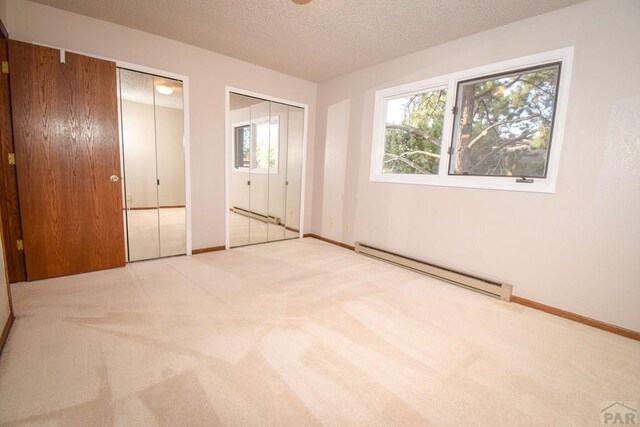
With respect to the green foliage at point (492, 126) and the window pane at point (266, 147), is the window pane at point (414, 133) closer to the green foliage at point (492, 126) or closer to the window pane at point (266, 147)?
the green foliage at point (492, 126)

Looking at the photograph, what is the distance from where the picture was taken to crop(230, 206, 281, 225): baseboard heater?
13.9ft

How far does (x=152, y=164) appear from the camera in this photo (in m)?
→ 3.45

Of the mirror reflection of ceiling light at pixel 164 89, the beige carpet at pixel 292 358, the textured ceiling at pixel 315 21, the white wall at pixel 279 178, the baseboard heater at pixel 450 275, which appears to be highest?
the textured ceiling at pixel 315 21

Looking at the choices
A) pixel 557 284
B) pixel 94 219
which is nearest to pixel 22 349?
pixel 94 219

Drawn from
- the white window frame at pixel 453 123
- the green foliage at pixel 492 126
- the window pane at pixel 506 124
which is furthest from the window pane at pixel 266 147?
the window pane at pixel 506 124

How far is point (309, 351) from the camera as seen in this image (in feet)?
5.98

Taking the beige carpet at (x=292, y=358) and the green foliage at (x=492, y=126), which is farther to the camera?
the green foliage at (x=492, y=126)

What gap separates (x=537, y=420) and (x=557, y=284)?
5.11 ft

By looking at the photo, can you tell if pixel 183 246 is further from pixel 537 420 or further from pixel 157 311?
pixel 537 420

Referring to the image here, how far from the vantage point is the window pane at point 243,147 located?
4.08m

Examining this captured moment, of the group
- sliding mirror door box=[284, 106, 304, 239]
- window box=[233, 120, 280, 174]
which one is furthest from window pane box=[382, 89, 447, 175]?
window box=[233, 120, 280, 174]

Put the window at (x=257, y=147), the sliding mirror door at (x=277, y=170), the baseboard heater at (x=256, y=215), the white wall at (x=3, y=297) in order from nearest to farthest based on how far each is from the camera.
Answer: the white wall at (x=3, y=297)
the window at (x=257, y=147)
the baseboard heater at (x=256, y=215)
the sliding mirror door at (x=277, y=170)

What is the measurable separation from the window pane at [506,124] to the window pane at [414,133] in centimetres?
25

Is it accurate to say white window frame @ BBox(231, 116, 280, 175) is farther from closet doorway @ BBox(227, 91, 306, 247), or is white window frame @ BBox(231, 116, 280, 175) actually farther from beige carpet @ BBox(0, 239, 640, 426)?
beige carpet @ BBox(0, 239, 640, 426)
